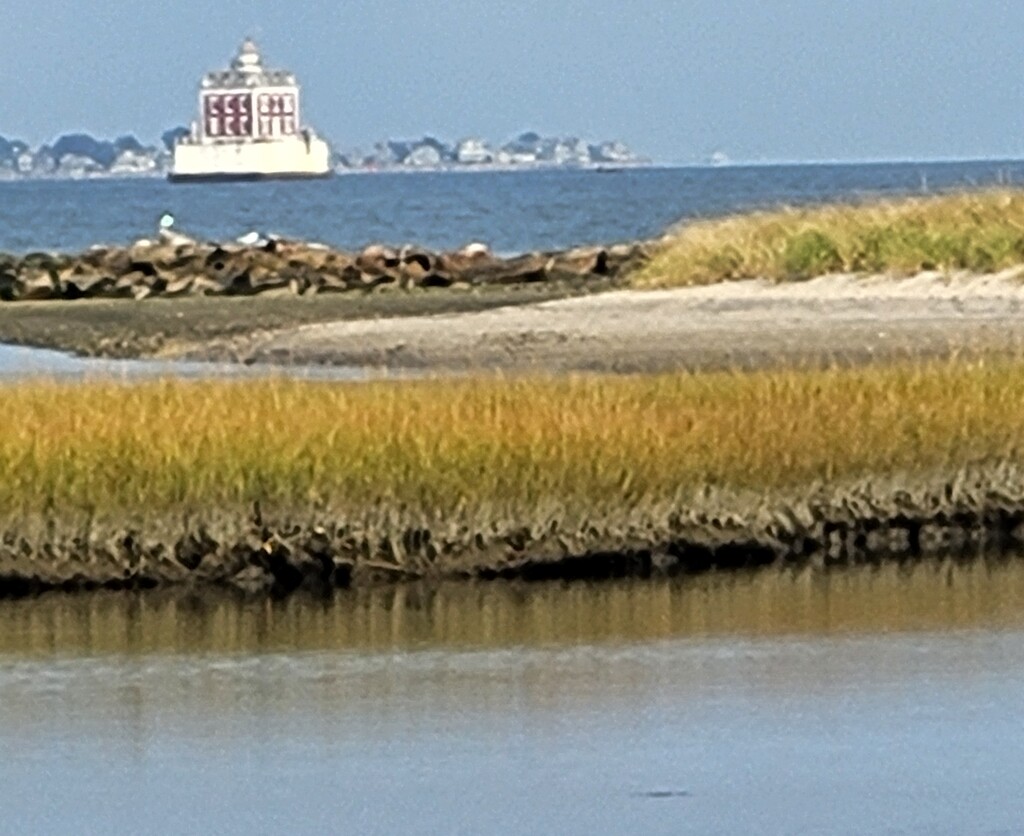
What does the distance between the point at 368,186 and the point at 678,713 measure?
12898 centimetres

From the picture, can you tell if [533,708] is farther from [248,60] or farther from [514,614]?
[248,60]

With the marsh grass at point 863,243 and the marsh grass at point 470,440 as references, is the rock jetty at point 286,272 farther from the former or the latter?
the marsh grass at point 470,440

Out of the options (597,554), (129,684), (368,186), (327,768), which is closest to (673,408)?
(597,554)

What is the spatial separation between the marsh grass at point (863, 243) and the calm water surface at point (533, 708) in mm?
14153

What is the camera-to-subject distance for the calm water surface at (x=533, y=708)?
35.3 ft

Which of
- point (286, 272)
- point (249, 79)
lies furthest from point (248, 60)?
point (286, 272)

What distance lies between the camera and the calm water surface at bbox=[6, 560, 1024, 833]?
10773mm

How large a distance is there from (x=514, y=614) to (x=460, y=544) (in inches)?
26.0

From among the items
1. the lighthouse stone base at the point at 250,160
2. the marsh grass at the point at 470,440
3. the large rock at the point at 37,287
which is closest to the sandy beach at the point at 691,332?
the marsh grass at the point at 470,440

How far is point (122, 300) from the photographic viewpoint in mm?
37656

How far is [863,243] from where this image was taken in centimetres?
3080

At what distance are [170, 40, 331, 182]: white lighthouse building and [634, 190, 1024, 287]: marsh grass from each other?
369 feet

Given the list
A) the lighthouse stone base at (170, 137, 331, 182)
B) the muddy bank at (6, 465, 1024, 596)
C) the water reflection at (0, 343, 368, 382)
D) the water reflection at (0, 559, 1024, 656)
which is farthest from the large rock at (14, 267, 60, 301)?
the lighthouse stone base at (170, 137, 331, 182)

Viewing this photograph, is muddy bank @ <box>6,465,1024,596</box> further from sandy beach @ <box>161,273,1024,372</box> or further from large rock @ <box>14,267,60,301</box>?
large rock @ <box>14,267,60,301</box>
